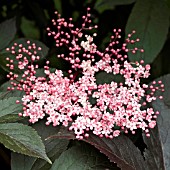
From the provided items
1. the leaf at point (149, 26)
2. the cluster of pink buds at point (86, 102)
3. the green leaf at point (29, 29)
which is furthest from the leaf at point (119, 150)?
the green leaf at point (29, 29)

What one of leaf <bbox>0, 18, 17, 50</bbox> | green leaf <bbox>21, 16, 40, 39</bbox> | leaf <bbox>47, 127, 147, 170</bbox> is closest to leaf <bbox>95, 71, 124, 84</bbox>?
leaf <bbox>47, 127, 147, 170</bbox>

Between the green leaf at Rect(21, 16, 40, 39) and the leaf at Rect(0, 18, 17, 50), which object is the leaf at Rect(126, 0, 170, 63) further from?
the green leaf at Rect(21, 16, 40, 39)

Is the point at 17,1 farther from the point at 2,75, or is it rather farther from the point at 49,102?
the point at 49,102

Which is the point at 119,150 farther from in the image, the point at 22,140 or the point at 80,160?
the point at 22,140

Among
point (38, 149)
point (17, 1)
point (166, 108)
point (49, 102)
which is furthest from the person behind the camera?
point (17, 1)

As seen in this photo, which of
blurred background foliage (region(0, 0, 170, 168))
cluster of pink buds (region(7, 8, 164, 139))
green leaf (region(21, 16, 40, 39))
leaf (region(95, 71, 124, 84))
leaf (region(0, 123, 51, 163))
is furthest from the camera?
green leaf (region(21, 16, 40, 39))

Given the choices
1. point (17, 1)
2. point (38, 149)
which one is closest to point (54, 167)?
point (38, 149)

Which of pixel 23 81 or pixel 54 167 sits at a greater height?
pixel 23 81
